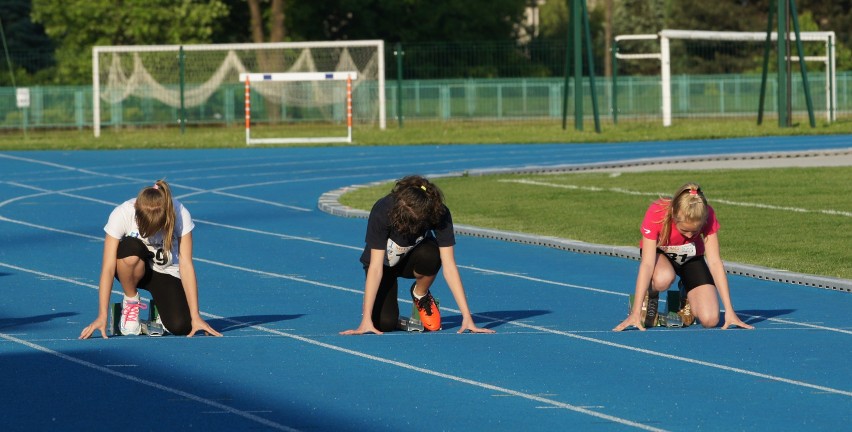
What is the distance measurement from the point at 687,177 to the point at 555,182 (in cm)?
215

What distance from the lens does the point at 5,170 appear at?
30.8 metres

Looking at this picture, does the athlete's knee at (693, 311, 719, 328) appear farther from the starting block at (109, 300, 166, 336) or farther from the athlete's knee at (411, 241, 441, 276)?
the starting block at (109, 300, 166, 336)

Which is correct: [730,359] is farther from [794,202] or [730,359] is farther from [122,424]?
[794,202]

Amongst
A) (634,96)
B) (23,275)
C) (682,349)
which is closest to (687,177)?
(23,275)

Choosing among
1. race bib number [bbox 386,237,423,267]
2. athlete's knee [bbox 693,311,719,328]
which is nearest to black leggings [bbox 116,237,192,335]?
race bib number [bbox 386,237,423,267]

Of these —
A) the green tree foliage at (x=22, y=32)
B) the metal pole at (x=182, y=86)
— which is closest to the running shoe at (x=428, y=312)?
the metal pole at (x=182, y=86)

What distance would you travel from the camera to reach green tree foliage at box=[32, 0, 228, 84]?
59.3 meters

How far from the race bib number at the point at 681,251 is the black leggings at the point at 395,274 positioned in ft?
5.11

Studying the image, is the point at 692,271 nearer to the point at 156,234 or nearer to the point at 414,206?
the point at 414,206

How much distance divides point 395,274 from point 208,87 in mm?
35569

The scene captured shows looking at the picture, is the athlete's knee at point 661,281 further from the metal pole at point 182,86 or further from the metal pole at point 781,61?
the metal pole at point 182,86

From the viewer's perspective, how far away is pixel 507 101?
5356 cm

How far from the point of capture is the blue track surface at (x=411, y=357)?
7.68 meters

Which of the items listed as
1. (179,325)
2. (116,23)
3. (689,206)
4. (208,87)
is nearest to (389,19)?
(116,23)
